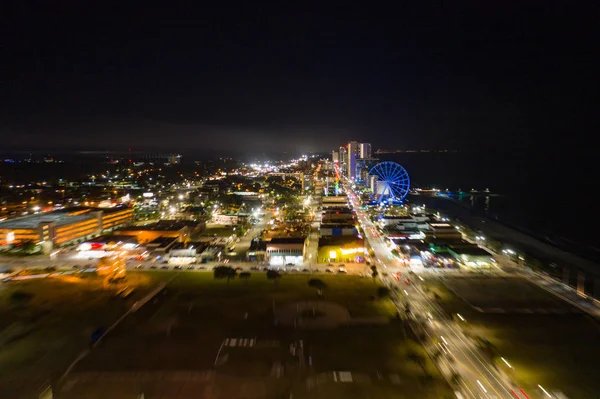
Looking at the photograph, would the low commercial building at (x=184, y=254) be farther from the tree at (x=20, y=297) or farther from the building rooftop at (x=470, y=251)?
the building rooftop at (x=470, y=251)

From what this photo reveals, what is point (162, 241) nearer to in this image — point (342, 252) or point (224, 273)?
point (224, 273)

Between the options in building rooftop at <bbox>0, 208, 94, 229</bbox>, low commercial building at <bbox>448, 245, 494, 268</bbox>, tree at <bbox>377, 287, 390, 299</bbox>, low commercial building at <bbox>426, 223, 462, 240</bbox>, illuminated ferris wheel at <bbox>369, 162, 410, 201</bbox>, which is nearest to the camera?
tree at <bbox>377, 287, 390, 299</bbox>

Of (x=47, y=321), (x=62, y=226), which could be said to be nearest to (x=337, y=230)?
(x=47, y=321)

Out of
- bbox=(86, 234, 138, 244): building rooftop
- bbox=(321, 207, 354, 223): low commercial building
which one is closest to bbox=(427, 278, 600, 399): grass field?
bbox=(321, 207, 354, 223): low commercial building

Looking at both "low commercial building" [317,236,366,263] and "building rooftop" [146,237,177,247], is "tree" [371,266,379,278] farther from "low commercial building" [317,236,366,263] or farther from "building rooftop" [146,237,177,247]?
"building rooftop" [146,237,177,247]

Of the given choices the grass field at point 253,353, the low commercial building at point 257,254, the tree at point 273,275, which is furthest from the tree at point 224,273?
the low commercial building at point 257,254

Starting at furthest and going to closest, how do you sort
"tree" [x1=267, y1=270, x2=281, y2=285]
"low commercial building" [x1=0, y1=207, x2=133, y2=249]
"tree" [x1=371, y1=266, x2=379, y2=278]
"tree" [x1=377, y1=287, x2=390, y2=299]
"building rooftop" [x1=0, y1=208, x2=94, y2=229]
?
"building rooftop" [x1=0, y1=208, x2=94, y2=229], "low commercial building" [x1=0, y1=207, x2=133, y2=249], "tree" [x1=371, y1=266, x2=379, y2=278], "tree" [x1=267, y1=270, x2=281, y2=285], "tree" [x1=377, y1=287, x2=390, y2=299]

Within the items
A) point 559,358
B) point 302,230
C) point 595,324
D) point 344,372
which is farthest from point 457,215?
point 344,372
